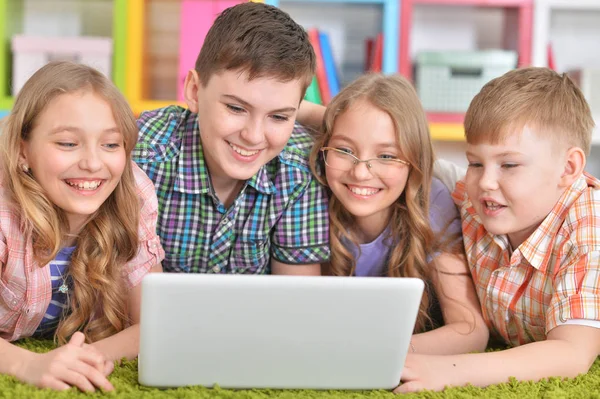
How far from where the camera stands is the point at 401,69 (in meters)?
2.66

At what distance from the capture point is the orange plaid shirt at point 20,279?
1203 mm

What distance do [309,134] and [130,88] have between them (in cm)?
112

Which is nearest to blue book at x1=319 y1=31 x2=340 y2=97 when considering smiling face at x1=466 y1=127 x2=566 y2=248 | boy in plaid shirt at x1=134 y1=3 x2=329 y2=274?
boy in plaid shirt at x1=134 y1=3 x2=329 y2=274

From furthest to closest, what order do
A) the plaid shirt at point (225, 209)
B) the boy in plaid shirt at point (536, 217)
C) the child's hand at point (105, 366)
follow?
the plaid shirt at point (225, 209) → the boy in plaid shirt at point (536, 217) → the child's hand at point (105, 366)

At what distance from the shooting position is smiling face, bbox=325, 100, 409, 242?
4.80ft

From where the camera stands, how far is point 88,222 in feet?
4.33

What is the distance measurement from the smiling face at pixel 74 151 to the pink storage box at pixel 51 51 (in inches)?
53.4

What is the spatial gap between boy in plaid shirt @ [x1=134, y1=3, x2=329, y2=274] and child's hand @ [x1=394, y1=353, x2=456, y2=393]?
49 centimetres

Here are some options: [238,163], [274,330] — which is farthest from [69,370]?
[238,163]

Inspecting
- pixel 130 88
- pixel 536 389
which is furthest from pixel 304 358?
pixel 130 88

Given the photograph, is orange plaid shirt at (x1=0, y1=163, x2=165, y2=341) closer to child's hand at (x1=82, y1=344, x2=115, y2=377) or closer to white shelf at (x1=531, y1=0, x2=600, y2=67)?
child's hand at (x1=82, y1=344, x2=115, y2=377)

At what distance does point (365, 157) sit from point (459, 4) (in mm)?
1466

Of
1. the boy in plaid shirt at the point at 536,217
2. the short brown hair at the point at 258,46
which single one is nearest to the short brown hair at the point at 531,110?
the boy in plaid shirt at the point at 536,217

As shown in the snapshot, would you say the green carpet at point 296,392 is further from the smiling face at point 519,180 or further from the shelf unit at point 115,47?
the shelf unit at point 115,47
